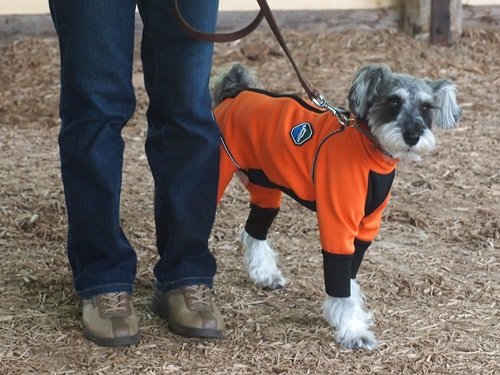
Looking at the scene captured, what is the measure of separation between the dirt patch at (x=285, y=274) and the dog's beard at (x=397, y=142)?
0.73 metres

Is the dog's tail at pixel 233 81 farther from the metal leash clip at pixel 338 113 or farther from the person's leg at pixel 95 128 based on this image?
the person's leg at pixel 95 128

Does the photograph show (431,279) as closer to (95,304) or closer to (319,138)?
(319,138)

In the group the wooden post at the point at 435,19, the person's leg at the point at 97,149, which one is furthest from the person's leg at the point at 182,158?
the wooden post at the point at 435,19

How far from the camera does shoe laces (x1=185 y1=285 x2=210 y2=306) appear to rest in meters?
3.70

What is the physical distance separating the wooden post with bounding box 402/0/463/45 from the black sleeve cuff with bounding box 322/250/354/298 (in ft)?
16.4

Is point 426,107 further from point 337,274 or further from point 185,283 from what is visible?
point 185,283

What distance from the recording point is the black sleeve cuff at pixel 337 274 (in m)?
3.60

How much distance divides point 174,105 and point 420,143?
88 cm

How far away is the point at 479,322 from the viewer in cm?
394

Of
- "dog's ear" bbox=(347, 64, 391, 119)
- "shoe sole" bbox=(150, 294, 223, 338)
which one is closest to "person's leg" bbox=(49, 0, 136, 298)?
"shoe sole" bbox=(150, 294, 223, 338)

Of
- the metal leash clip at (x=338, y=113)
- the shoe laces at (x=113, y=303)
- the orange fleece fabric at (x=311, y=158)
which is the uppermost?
the metal leash clip at (x=338, y=113)

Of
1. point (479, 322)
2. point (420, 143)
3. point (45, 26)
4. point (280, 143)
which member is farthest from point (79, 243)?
point (45, 26)

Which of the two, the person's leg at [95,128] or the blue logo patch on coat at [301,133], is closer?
the person's leg at [95,128]

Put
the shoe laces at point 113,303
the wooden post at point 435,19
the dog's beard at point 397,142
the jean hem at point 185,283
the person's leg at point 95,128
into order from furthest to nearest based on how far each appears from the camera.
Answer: the wooden post at point 435,19
the jean hem at point 185,283
the shoe laces at point 113,303
the dog's beard at point 397,142
the person's leg at point 95,128
